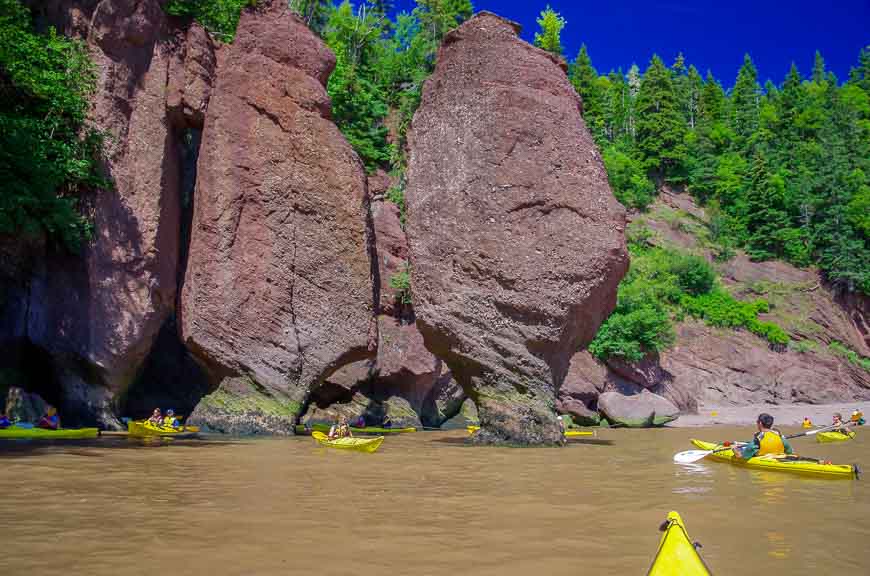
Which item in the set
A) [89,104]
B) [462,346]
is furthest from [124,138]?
[462,346]

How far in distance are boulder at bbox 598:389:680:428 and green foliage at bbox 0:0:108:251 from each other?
17684 mm

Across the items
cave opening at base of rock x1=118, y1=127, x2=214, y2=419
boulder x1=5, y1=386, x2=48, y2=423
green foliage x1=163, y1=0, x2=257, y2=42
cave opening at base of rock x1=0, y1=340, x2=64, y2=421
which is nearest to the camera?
boulder x1=5, y1=386, x2=48, y2=423

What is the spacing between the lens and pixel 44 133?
1658 centimetres

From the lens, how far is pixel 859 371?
107 ft

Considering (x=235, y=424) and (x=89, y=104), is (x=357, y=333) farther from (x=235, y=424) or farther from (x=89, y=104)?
(x=89, y=104)

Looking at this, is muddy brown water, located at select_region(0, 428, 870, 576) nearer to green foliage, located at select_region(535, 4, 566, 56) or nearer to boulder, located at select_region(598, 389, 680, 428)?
boulder, located at select_region(598, 389, 680, 428)

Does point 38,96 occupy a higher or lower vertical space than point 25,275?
higher

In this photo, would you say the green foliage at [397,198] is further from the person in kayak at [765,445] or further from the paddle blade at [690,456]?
the person in kayak at [765,445]

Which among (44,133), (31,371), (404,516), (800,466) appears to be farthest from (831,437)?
(44,133)

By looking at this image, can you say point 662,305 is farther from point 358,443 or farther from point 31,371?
point 31,371

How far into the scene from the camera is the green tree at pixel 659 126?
1832 inches

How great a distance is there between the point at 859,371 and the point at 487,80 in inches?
1090

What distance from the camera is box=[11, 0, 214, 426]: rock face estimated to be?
1731 cm

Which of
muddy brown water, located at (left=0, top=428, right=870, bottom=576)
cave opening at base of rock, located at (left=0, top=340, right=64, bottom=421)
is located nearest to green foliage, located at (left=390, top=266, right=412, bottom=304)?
cave opening at base of rock, located at (left=0, top=340, right=64, bottom=421)
